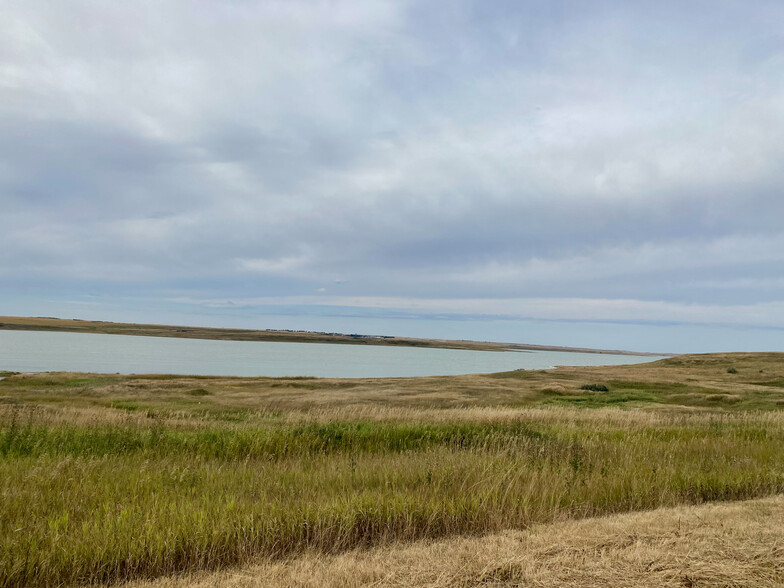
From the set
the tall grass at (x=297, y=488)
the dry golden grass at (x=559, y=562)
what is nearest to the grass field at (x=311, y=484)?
the tall grass at (x=297, y=488)

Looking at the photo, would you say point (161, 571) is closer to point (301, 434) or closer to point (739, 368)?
point (301, 434)

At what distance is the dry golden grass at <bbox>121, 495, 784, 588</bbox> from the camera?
4.73 metres

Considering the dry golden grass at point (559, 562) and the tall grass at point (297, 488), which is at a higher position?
the dry golden grass at point (559, 562)

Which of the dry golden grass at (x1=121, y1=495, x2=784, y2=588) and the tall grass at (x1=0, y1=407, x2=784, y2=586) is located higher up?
the dry golden grass at (x1=121, y1=495, x2=784, y2=588)

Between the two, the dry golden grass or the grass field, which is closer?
the dry golden grass

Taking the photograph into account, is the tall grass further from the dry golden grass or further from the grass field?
the dry golden grass

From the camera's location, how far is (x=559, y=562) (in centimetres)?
510

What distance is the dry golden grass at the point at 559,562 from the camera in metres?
4.73

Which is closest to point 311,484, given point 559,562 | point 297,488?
point 297,488

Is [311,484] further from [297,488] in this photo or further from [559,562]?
[559,562]

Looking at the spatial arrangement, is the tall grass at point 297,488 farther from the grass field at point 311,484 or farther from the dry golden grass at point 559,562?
the dry golden grass at point 559,562

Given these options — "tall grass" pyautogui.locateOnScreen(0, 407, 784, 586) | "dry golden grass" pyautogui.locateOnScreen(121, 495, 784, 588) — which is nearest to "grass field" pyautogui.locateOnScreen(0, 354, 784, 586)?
"tall grass" pyautogui.locateOnScreen(0, 407, 784, 586)

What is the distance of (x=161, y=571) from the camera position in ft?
17.3

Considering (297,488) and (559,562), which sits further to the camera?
(297,488)
